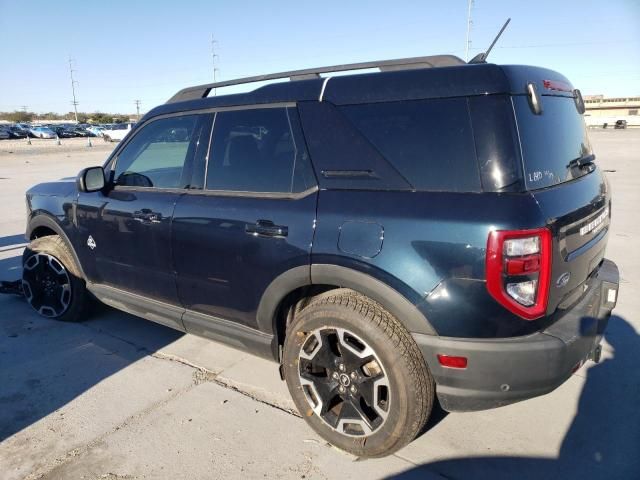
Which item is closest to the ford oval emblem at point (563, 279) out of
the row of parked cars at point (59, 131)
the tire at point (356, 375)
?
the tire at point (356, 375)

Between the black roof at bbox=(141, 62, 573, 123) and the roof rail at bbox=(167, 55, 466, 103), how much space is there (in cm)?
9

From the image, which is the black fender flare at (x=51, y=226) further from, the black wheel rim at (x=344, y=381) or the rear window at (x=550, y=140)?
the rear window at (x=550, y=140)

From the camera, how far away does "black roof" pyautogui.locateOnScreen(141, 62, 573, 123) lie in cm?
202

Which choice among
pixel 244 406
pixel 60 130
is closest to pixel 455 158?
pixel 244 406

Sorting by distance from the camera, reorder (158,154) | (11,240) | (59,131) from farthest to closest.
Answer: (59,131) → (11,240) → (158,154)

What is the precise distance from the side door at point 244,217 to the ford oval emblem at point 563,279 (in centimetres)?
119

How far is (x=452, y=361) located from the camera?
205cm

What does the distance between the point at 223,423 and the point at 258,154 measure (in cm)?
164

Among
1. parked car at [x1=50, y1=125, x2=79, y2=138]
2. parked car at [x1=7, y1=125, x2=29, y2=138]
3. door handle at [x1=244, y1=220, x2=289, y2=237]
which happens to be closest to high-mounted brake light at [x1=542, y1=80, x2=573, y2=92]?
door handle at [x1=244, y1=220, x2=289, y2=237]

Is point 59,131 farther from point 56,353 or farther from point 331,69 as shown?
point 331,69

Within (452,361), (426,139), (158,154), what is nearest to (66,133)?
(158,154)

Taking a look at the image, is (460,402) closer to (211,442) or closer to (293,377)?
(293,377)

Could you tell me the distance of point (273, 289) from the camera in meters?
2.55

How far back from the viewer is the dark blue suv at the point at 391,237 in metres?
1.97
